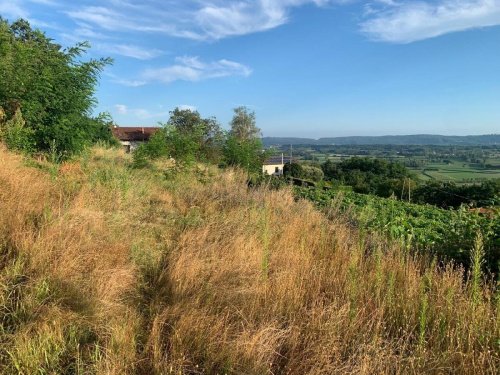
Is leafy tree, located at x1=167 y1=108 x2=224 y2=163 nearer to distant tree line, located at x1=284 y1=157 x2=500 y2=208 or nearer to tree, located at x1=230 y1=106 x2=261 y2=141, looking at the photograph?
distant tree line, located at x1=284 y1=157 x2=500 y2=208

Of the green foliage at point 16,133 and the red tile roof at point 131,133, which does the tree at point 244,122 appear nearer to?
the red tile roof at point 131,133

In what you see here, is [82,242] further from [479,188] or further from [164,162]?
[479,188]

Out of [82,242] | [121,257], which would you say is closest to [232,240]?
[121,257]

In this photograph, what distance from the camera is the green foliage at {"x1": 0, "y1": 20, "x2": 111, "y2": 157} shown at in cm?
858

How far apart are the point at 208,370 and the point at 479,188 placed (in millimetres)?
25854

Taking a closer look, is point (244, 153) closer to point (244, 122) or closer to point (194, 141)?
point (194, 141)

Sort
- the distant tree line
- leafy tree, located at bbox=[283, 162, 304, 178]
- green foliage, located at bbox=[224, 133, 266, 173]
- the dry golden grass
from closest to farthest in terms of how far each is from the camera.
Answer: the dry golden grass < green foliage, located at bbox=[224, 133, 266, 173] < the distant tree line < leafy tree, located at bbox=[283, 162, 304, 178]

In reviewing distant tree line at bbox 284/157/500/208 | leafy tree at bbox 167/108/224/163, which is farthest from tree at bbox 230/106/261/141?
leafy tree at bbox 167/108/224/163

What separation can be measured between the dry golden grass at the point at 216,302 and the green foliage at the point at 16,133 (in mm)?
3465

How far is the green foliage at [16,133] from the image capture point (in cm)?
772

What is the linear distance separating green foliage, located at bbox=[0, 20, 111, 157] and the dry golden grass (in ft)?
15.6

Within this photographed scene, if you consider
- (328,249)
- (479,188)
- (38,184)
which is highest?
(38,184)

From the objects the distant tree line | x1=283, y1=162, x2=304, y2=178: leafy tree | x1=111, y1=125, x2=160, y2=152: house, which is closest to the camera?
the distant tree line

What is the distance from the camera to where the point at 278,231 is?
16.3ft
